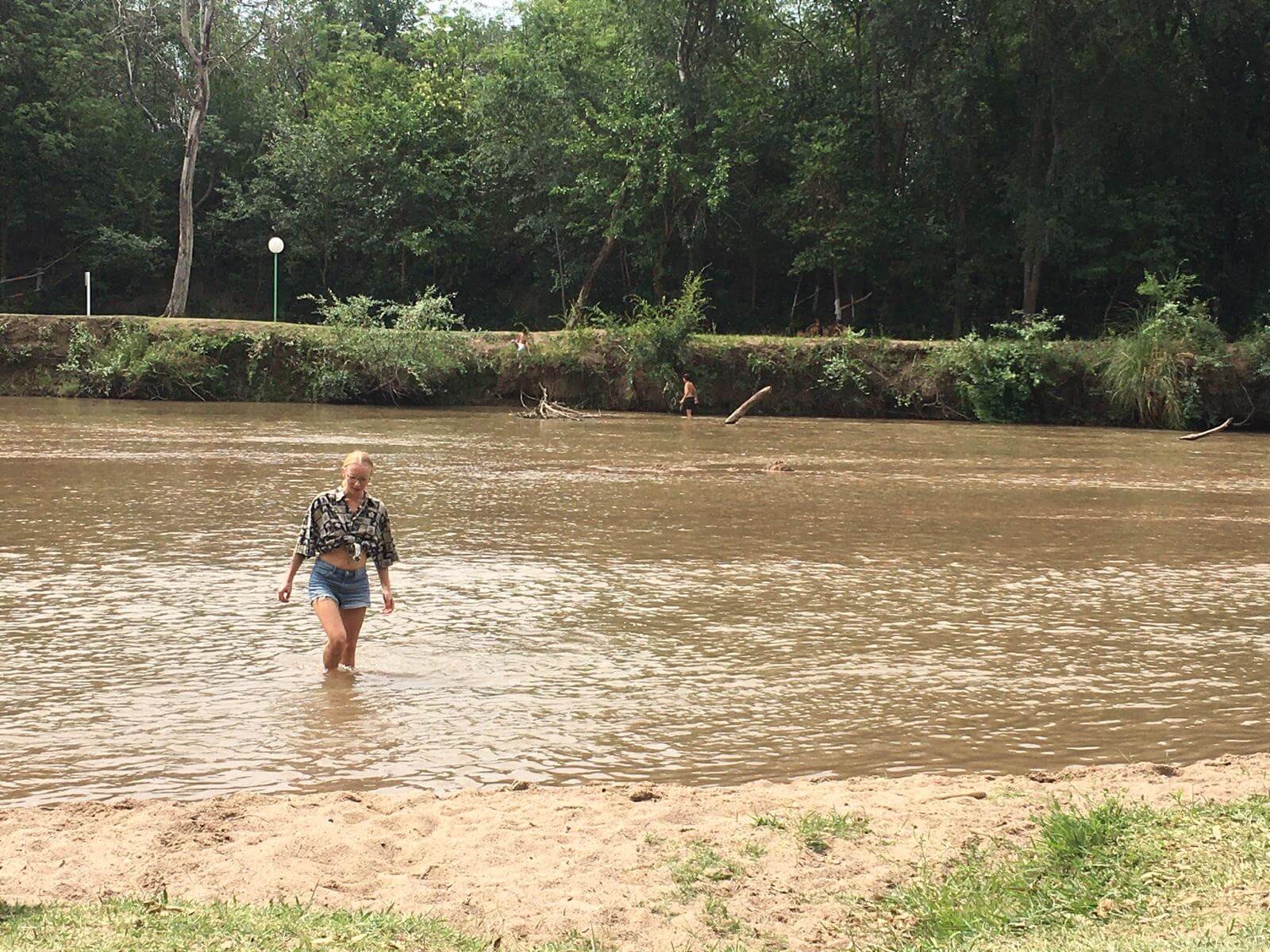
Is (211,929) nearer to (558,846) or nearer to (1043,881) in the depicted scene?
(558,846)

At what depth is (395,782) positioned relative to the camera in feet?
22.1

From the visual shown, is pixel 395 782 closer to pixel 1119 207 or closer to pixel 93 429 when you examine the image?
pixel 93 429

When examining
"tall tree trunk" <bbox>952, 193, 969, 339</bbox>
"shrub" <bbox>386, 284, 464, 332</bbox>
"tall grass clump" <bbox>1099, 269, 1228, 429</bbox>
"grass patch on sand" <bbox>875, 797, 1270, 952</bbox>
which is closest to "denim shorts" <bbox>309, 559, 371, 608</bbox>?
"grass patch on sand" <bbox>875, 797, 1270, 952</bbox>

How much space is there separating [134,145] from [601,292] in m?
20.2

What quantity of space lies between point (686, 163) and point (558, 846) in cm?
4102

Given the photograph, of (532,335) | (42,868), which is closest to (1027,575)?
(42,868)

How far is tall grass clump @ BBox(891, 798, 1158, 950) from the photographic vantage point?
4.78 metres

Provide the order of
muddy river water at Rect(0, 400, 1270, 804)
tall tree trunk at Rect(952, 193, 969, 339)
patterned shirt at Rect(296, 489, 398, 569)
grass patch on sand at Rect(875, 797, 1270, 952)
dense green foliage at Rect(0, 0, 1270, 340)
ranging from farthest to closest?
1. tall tree trunk at Rect(952, 193, 969, 339)
2. dense green foliage at Rect(0, 0, 1270, 340)
3. patterned shirt at Rect(296, 489, 398, 569)
4. muddy river water at Rect(0, 400, 1270, 804)
5. grass patch on sand at Rect(875, 797, 1270, 952)

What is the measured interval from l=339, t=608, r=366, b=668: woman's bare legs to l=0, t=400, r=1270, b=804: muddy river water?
0.19m

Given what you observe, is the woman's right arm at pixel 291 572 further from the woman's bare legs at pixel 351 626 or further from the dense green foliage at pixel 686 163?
the dense green foliage at pixel 686 163

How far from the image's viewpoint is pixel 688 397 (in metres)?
37.7

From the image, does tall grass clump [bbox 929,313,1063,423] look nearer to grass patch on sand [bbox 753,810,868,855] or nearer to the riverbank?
the riverbank

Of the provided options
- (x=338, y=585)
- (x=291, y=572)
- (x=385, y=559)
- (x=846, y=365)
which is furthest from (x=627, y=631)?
(x=846, y=365)

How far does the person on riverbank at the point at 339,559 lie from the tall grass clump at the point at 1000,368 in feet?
102
